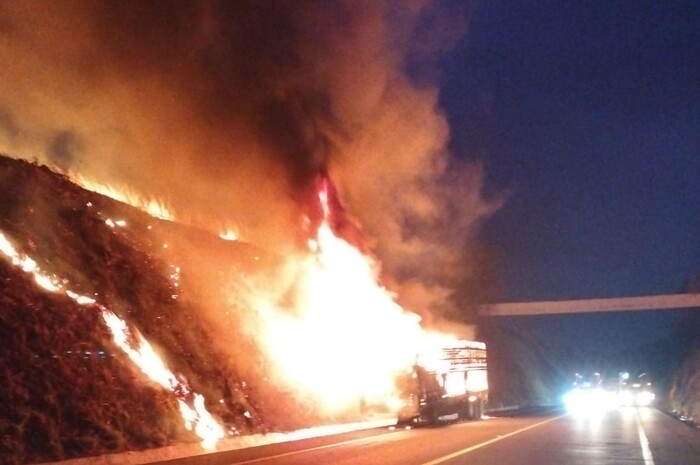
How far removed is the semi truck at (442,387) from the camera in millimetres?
32094

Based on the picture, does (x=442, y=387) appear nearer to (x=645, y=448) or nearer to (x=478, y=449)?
(x=645, y=448)

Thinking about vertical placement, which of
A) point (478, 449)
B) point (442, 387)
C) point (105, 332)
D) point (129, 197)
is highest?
point (129, 197)

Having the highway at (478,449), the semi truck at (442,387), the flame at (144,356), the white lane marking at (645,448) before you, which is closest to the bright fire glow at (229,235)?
the semi truck at (442,387)

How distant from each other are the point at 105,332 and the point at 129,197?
1000cm

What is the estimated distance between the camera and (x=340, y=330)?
3550cm

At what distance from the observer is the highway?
60.6ft

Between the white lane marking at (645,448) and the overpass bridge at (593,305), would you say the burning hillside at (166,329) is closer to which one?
the white lane marking at (645,448)

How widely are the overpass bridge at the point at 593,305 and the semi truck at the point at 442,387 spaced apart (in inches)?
1116

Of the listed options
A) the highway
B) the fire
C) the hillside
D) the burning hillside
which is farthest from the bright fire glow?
the highway

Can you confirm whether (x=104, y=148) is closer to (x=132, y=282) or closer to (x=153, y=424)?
(x=132, y=282)

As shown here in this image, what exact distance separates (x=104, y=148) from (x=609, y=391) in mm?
61469

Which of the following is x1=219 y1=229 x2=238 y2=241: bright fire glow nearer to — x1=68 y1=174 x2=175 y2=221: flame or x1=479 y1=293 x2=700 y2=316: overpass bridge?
x1=68 y1=174 x2=175 y2=221: flame

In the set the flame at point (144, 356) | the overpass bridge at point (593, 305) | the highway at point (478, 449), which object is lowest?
the highway at point (478, 449)

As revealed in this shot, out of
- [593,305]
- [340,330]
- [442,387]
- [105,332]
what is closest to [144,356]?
[105,332]
